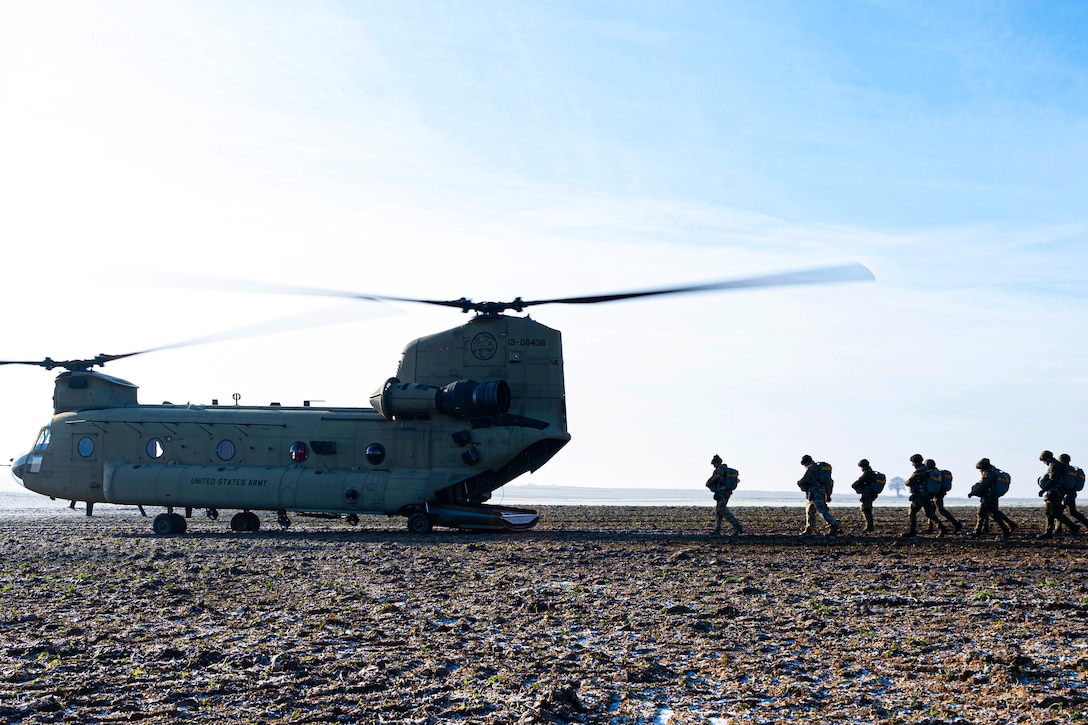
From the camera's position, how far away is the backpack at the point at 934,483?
21703 mm

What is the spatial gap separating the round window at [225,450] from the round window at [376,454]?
3.64 metres

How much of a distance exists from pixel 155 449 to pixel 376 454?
19.6ft

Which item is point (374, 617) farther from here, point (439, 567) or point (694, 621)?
point (439, 567)

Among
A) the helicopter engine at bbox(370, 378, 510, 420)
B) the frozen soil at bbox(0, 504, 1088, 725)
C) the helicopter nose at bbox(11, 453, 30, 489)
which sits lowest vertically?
the frozen soil at bbox(0, 504, 1088, 725)

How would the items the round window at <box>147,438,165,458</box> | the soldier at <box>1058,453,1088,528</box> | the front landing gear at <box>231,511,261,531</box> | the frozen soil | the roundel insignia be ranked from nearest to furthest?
1. the frozen soil
2. the soldier at <box>1058,453,1088,528</box>
3. the roundel insignia
4. the round window at <box>147,438,165,458</box>
5. the front landing gear at <box>231,511,261,531</box>

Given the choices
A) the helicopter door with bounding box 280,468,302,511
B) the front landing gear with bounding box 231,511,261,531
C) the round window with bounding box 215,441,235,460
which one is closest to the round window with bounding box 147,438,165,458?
the round window with bounding box 215,441,235,460

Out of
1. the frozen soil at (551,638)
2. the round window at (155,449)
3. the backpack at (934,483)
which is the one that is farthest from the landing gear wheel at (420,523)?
the backpack at (934,483)

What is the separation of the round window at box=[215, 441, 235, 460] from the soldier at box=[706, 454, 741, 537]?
11.4 meters

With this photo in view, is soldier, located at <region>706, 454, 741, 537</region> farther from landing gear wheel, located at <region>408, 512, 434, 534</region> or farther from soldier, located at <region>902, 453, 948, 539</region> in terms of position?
landing gear wheel, located at <region>408, 512, 434, 534</region>

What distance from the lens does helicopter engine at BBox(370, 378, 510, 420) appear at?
21.5 m

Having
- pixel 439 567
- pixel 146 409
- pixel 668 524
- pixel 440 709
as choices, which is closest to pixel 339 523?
pixel 146 409

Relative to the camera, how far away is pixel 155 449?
24.3 m

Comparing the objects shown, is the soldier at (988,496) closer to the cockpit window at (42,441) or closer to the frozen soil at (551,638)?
the frozen soil at (551,638)

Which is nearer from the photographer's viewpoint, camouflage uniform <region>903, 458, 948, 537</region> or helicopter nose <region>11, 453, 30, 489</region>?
camouflage uniform <region>903, 458, 948, 537</region>
